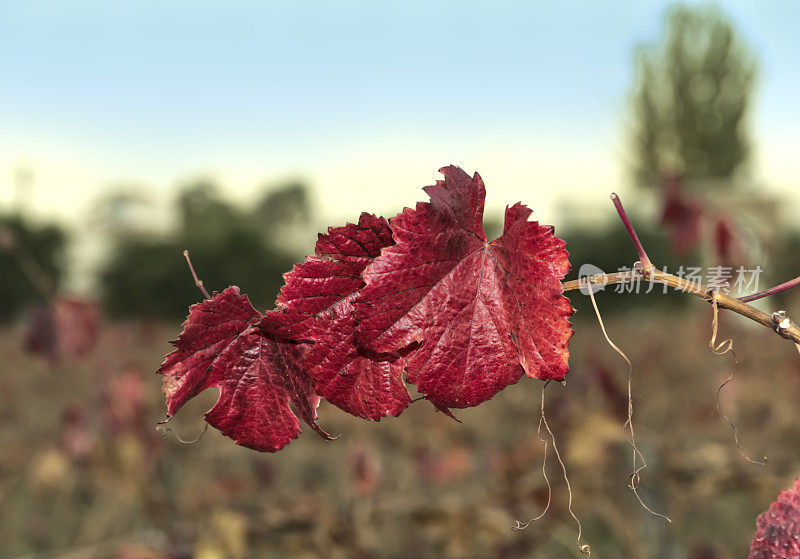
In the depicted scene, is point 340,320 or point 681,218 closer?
point 340,320

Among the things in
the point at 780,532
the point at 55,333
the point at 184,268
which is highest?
the point at 780,532

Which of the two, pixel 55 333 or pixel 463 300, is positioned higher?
pixel 463 300

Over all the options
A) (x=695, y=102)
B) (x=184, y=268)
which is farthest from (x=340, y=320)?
(x=695, y=102)

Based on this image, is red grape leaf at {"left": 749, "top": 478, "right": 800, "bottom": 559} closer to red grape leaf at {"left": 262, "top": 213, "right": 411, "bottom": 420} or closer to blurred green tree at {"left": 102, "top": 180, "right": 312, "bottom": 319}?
red grape leaf at {"left": 262, "top": 213, "right": 411, "bottom": 420}

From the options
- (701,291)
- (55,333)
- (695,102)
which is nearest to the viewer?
(701,291)

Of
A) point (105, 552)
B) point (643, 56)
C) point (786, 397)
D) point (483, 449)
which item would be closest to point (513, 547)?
point (105, 552)

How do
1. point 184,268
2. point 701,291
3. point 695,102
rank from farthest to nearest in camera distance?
point 695,102
point 184,268
point 701,291

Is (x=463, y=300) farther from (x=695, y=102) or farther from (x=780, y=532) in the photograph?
(x=695, y=102)
